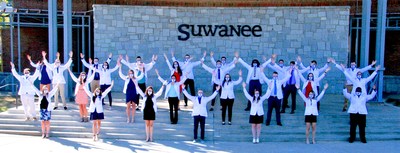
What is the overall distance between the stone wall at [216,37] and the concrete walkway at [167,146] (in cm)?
688

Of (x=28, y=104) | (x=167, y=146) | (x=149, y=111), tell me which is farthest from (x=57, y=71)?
(x=167, y=146)

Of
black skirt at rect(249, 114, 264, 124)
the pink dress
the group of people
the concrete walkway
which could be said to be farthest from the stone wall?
black skirt at rect(249, 114, 264, 124)

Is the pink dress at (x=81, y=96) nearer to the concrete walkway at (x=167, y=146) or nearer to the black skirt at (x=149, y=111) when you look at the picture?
the concrete walkway at (x=167, y=146)

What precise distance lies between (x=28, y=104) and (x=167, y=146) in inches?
197

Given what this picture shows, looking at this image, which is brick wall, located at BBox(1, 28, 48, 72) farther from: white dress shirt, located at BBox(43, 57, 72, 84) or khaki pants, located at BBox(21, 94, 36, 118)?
khaki pants, located at BBox(21, 94, 36, 118)

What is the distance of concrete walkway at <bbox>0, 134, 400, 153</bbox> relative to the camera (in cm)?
1232

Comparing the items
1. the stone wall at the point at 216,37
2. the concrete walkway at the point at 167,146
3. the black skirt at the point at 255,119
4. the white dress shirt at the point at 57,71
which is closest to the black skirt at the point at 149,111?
the concrete walkway at the point at 167,146

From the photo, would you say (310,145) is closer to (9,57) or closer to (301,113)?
(301,113)

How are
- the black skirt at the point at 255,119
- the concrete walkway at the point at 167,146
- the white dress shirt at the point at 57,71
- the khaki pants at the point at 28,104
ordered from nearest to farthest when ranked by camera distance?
the concrete walkway at the point at 167,146 → the black skirt at the point at 255,119 → the khaki pants at the point at 28,104 → the white dress shirt at the point at 57,71

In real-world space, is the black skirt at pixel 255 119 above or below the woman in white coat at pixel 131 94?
below

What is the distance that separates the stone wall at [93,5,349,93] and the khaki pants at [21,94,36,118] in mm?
5557

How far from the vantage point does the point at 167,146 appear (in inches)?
504

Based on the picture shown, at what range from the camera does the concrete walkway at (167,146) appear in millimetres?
12320

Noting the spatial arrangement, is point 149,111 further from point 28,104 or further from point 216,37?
point 216,37
